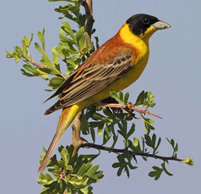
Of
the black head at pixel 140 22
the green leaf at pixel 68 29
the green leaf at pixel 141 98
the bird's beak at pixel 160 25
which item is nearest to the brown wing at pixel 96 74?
the black head at pixel 140 22

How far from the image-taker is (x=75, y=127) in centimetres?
398

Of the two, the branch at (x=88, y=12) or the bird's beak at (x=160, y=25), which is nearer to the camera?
the branch at (x=88, y=12)

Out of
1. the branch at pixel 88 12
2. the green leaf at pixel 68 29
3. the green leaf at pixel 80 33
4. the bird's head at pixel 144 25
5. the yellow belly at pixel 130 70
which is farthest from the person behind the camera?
the bird's head at pixel 144 25

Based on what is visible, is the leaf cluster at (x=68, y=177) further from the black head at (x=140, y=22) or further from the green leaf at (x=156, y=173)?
the black head at (x=140, y=22)

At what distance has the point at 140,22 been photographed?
230 inches

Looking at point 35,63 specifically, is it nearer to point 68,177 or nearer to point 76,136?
point 76,136

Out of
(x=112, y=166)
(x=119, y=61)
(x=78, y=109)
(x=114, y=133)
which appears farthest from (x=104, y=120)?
(x=119, y=61)

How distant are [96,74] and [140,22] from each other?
1.00m

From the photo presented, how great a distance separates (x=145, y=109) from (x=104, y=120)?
428 mm

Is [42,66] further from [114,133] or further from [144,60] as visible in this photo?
[144,60]

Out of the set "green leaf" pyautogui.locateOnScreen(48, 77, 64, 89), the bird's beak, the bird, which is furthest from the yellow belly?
"green leaf" pyautogui.locateOnScreen(48, 77, 64, 89)

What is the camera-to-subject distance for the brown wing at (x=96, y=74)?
4.88 meters

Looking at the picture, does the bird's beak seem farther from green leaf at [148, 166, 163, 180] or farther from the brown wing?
green leaf at [148, 166, 163, 180]

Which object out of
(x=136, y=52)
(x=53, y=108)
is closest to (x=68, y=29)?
(x=53, y=108)
